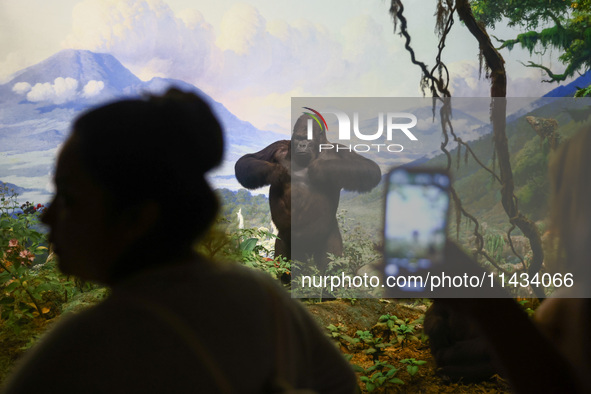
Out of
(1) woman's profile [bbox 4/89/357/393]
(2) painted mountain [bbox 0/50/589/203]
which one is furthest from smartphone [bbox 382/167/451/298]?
(2) painted mountain [bbox 0/50/589/203]

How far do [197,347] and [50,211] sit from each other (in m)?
0.30

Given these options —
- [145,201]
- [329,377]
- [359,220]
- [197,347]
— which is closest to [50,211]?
[145,201]

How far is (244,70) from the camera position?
4.20 m

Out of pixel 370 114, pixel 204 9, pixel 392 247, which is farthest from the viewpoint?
pixel 204 9

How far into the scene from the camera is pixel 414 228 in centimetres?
62

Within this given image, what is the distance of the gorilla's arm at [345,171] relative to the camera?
12.4 feet

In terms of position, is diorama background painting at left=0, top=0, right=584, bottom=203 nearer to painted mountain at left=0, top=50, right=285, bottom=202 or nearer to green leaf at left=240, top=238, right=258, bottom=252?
painted mountain at left=0, top=50, right=285, bottom=202

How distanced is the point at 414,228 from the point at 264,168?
11.1 feet

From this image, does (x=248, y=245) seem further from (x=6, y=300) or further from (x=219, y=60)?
(x=219, y=60)

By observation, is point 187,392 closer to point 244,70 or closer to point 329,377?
point 329,377

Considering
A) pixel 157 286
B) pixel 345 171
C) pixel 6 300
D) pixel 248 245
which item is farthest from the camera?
pixel 345 171

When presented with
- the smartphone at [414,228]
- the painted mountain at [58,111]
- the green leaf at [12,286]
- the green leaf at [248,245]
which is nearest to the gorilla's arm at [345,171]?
the painted mountain at [58,111]

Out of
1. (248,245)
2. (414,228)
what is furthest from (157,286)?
(248,245)

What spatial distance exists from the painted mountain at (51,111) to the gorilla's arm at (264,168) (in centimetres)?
12
